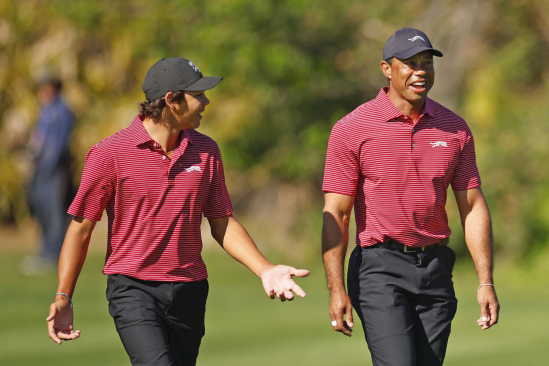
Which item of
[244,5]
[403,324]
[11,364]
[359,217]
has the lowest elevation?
[11,364]

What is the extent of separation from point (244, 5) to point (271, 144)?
97.6 inches

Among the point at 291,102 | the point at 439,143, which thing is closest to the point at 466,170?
the point at 439,143

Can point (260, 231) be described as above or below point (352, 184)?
below

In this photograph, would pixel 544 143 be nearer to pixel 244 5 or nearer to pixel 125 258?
pixel 244 5

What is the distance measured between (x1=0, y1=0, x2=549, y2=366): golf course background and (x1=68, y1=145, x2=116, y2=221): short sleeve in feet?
21.6

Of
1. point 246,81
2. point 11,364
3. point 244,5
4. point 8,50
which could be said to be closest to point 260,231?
point 246,81

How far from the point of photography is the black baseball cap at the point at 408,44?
228 inches

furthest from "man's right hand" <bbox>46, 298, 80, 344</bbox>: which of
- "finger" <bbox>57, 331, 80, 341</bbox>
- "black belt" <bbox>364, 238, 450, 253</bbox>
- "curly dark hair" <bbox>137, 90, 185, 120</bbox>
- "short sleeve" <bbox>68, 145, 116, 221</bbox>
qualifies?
"black belt" <bbox>364, 238, 450, 253</bbox>

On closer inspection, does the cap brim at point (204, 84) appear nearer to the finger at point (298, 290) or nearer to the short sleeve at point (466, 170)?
the finger at point (298, 290)

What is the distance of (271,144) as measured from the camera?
Answer: 53.4 feet

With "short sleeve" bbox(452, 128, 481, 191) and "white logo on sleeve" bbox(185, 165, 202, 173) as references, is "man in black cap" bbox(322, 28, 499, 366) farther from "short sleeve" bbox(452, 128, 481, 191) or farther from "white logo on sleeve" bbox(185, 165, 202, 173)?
"white logo on sleeve" bbox(185, 165, 202, 173)

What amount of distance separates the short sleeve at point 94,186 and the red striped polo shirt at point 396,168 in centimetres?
121

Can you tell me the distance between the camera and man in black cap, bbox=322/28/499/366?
5777 mm

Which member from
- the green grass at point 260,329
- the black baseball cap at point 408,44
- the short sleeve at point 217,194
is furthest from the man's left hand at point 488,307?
the green grass at point 260,329
